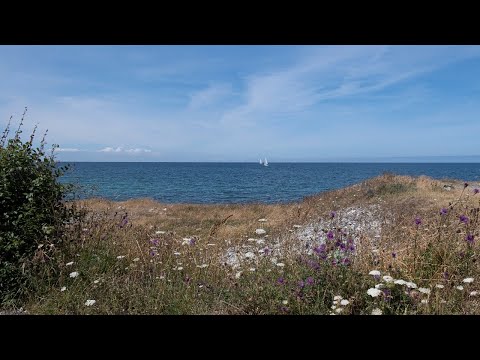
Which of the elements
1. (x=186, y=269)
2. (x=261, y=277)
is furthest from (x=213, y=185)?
(x=261, y=277)

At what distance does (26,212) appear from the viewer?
4508 mm

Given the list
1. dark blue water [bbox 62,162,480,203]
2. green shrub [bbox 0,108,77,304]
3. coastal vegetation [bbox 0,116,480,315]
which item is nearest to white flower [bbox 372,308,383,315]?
coastal vegetation [bbox 0,116,480,315]

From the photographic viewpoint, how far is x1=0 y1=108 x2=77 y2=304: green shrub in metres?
4.21

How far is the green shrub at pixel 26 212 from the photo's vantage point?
166 inches

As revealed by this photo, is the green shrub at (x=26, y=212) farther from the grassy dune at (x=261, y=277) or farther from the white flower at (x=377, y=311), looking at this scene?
the white flower at (x=377, y=311)

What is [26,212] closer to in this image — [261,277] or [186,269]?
[186,269]

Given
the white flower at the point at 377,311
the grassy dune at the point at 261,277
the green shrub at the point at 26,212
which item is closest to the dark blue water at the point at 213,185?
the green shrub at the point at 26,212

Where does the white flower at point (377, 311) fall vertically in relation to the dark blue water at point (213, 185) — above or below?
above

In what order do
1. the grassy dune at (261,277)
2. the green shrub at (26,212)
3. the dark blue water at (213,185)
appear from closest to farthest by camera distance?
the grassy dune at (261,277) < the green shrub at (26,212) < the dark blue water at (213,185)
